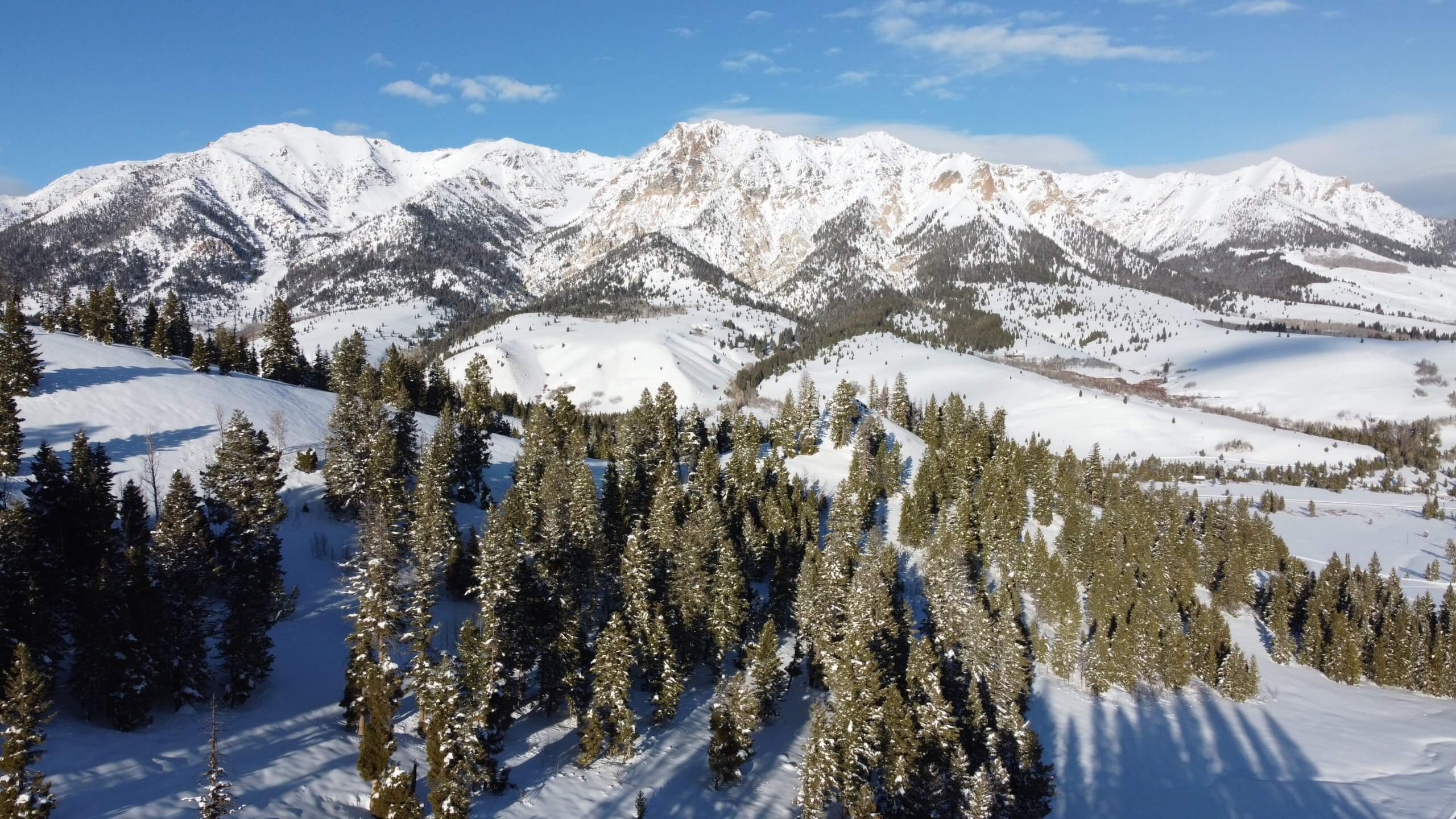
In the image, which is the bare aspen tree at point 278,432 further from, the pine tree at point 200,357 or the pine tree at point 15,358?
the pine tree at point 15,358

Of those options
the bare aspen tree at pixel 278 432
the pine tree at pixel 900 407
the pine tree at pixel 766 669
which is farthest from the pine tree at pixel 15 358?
the pine tree at pixel 900 407

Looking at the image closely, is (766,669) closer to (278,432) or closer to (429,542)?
(429,542)

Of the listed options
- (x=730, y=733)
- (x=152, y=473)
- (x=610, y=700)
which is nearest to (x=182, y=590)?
(x=610, y=700)

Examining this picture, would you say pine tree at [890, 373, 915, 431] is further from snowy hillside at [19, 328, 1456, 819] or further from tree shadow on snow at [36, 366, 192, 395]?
tree shadow on snow at [36, 366, 192, 395]

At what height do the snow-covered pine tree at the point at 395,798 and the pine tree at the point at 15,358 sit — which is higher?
the pine tree at the point at 15,358

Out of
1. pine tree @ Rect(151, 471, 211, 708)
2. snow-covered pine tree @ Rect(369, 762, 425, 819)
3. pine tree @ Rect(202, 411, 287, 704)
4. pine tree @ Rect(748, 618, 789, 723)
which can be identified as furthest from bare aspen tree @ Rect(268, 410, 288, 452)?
pine tree @ Rect(748, 618, 789, 723)

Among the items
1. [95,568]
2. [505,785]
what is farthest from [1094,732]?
[95,568]
